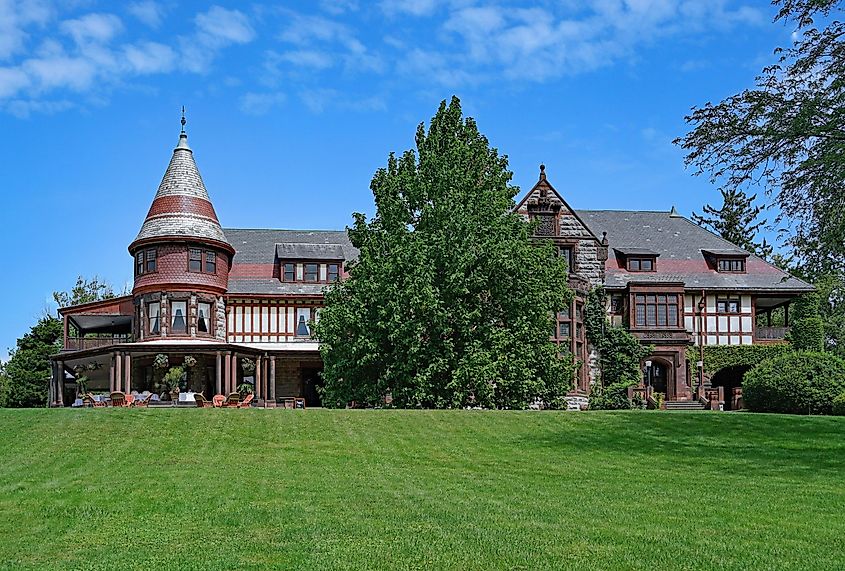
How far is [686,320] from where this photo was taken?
4881 centimetres

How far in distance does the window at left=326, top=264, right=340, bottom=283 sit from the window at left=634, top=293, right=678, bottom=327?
14.5m

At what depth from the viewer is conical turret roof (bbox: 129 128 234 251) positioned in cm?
4528

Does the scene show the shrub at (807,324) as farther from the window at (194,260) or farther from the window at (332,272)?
the window at (194,260)

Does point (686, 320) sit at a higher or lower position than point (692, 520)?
higher

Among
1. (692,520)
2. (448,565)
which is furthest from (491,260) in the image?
(448,565)

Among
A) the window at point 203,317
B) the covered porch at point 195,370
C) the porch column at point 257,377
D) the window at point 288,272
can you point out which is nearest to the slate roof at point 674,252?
the window at point 288,272

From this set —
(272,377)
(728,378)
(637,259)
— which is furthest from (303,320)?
(728,378)

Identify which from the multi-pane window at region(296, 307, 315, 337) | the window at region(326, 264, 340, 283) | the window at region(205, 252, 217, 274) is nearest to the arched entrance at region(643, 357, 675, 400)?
the window at region(326, 264, 340, 283)

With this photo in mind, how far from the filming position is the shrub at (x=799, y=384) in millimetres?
32250

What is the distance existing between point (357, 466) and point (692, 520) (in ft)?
24.8

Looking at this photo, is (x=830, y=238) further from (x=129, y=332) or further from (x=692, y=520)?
(x=129, y=332)

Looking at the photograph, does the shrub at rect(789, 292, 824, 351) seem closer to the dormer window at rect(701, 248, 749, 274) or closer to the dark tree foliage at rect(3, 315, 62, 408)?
the dormer window at rect(701, 248, 749, 274)

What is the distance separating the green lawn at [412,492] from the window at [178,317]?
1943 centimetres

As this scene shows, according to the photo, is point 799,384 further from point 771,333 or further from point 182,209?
point 182,209
